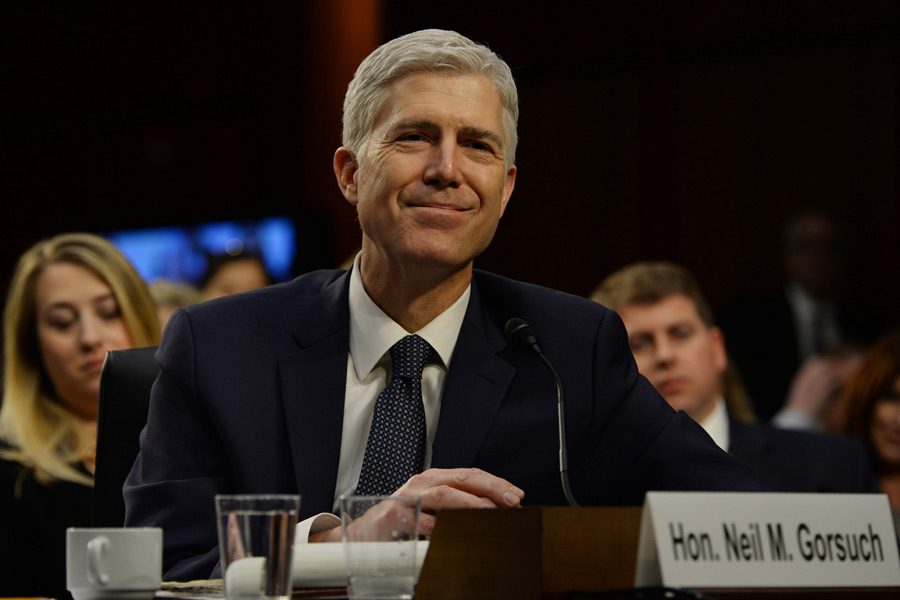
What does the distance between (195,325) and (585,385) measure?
1.87 feet

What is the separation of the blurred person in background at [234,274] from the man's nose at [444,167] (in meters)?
3.36

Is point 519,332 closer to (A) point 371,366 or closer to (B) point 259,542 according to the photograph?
(A) point 371,366

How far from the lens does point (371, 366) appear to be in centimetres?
209

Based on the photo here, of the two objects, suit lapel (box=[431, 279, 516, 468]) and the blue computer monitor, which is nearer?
suit lapel (box=[431, 279, 516, 468])

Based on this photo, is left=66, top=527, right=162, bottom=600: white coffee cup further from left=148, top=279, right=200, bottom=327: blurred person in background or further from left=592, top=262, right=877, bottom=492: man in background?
left=148, top=279, right=200, bottom=327: blurred person in background

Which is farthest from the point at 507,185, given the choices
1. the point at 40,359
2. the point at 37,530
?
the point at 40,359

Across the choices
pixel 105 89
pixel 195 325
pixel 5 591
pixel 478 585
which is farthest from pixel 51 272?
pixel 105 89

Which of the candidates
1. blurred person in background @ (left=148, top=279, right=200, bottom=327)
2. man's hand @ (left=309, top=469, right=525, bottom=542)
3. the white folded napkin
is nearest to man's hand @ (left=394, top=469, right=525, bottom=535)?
man's hand @ (left=309, top=469, right=525, bottom=542)

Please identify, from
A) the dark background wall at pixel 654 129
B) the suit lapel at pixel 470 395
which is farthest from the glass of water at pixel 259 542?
the dark background wall at pixel 654 129

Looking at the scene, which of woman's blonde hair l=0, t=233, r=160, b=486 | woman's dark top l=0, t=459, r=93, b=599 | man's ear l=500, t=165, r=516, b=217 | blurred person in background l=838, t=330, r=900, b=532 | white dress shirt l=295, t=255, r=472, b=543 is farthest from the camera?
blurred person in background l=838, t=330, r=900, b=532

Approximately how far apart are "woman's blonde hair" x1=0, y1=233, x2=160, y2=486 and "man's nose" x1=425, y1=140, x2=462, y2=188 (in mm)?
1562

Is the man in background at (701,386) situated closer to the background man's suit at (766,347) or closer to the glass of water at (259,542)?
the background man's suit at (766,347)

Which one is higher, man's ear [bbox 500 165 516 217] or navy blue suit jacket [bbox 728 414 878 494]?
man's ear [bbox 500 165 516 217]

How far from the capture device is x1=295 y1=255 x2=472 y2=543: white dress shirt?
2.03 m
